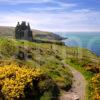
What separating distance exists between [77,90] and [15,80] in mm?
9563

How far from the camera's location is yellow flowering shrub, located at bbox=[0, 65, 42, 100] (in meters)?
30.3

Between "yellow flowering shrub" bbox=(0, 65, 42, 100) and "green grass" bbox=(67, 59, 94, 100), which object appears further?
"green grass" bbox=(67, 59, 94, 100)

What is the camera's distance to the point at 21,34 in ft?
360

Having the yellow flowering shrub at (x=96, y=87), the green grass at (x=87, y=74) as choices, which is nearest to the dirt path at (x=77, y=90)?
the green grass at (x=87, y=74)

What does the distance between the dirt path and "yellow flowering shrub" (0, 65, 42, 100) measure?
433 centimetres

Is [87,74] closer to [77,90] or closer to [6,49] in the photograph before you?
[77,90]

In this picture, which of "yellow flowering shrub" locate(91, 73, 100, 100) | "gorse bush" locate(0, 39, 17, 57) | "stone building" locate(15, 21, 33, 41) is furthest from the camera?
"stone building" locate(15, 21, 33, 41)

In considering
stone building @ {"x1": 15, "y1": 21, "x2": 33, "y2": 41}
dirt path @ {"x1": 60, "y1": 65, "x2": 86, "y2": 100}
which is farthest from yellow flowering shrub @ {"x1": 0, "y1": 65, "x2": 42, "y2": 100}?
stone building @ {"x1": 15, "y1": 21, "x2": 33, "y2": 41}

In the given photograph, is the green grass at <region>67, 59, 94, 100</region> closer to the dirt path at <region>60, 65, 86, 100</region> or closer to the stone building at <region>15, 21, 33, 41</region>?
the dirt path at <region>60, 65, 86, 100</region>

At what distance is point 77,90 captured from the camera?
124 ft

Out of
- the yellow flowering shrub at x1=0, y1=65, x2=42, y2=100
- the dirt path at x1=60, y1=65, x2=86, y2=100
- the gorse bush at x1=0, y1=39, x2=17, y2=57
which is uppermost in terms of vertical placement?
the gorse bush at x1=0, y1=39, x2=17, y2=57

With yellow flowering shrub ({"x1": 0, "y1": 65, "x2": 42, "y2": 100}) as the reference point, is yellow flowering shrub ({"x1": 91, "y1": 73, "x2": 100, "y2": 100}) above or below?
below

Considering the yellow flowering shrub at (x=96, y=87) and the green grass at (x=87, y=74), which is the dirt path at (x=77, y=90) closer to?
the green grass at (x=87, y=74)

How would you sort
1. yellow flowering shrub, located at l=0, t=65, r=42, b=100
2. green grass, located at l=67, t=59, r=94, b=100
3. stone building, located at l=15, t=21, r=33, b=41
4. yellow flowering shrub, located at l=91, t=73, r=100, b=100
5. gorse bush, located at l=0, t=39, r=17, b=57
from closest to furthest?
yellow flowering shrub, located at l=0, t=65, r=42, b=100, yellow flowering shrub, located at l=91, t=73, r=100, b=100, green grass, located at l=67, t=59, r=94, b=100, gorse bush, located at l=0, t=39, r=17, b=57, stone building, located at l=15, t=21, r=33, b=41
